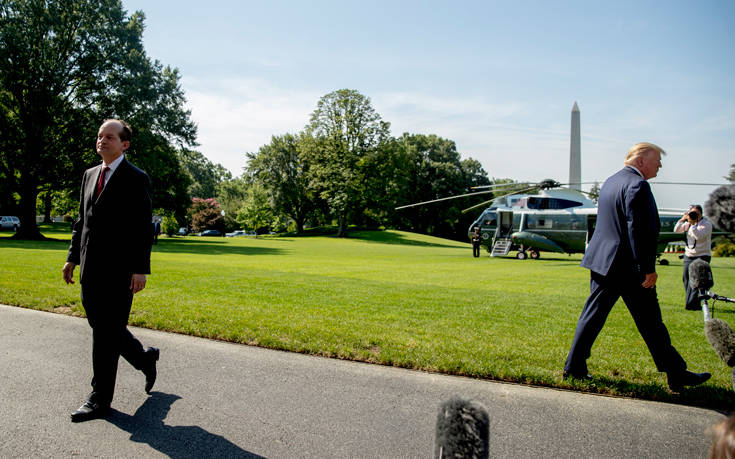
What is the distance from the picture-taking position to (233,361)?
196 inches

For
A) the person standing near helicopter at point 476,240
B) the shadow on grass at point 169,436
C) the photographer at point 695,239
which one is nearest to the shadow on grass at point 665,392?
the shadow on grass at point 169,436

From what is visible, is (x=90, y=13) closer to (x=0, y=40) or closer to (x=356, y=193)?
(x=0, y=40)

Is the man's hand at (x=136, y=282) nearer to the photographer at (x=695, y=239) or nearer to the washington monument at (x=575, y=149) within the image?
the photographer at (x=695, y=239)

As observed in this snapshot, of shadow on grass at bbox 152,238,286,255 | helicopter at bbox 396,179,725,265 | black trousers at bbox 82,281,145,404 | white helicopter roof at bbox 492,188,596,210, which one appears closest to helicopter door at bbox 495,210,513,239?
helicopter at bbox 396,179,725,265

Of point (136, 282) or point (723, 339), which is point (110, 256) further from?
point (723, 339)

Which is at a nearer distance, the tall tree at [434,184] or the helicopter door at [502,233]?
the helicopter door at [502,233]

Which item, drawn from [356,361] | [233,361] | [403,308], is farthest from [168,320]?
[403,308]

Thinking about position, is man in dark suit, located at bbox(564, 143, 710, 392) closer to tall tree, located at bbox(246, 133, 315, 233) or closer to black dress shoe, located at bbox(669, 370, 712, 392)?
black dress shoe, located at bbox(669, 370, 712, 392)

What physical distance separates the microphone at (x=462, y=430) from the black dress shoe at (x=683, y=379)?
13.7 feet

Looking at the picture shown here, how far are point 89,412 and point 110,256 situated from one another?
1.26 metres

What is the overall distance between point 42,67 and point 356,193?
34.7 m

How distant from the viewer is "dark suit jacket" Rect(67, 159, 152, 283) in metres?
3.71

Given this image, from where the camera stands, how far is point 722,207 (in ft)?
7.70

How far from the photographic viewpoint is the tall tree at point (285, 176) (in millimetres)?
63156
